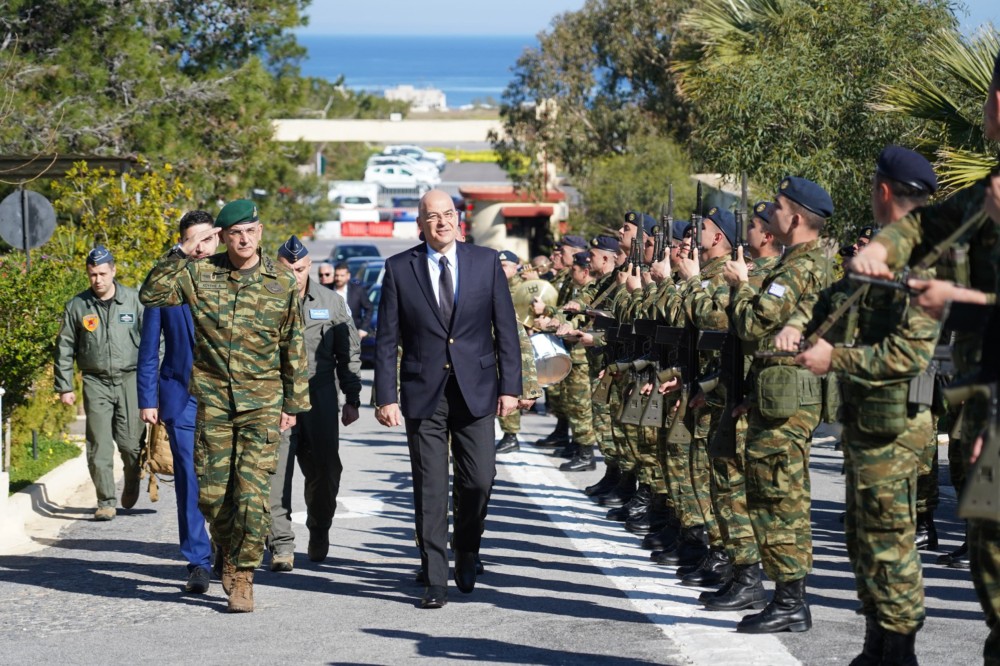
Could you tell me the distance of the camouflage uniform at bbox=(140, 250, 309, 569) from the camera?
886 cm

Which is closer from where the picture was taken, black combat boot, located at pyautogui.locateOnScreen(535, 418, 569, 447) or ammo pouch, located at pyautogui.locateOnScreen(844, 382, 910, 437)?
ammo pouch, located at pyautogui.locateOnScreen(844, 382, 910, 437)

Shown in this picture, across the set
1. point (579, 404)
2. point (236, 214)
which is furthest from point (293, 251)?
point (579, 404)

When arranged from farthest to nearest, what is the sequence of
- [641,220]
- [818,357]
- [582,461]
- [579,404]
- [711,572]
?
[579,404]
[582,461]
[641,220]
[711,572]
[818,357]

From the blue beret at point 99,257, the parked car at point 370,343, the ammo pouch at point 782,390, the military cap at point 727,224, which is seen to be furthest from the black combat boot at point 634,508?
the parked car at point 370,343

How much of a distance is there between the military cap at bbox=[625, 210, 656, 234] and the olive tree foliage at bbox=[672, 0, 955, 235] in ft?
15.7

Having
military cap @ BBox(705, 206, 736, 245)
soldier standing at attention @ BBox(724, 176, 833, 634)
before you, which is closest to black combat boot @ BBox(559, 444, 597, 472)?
military cap @ BBox(705, 206, 736, 245)

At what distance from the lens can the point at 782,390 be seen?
785 cm

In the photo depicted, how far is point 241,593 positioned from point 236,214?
206cm

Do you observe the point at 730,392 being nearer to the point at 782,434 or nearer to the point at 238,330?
the point at 782,434

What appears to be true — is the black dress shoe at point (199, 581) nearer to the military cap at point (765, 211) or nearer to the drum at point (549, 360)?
the military cap at point (765, 211)

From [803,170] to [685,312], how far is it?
9.22 m

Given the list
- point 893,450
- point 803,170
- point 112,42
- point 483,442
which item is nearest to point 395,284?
point 483,442

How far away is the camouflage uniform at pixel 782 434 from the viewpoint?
25.9ft

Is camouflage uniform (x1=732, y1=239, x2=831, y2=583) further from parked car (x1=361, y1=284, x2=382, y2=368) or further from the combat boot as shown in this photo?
parked car (x1=361, y1=284, x2=382, y2=368)
